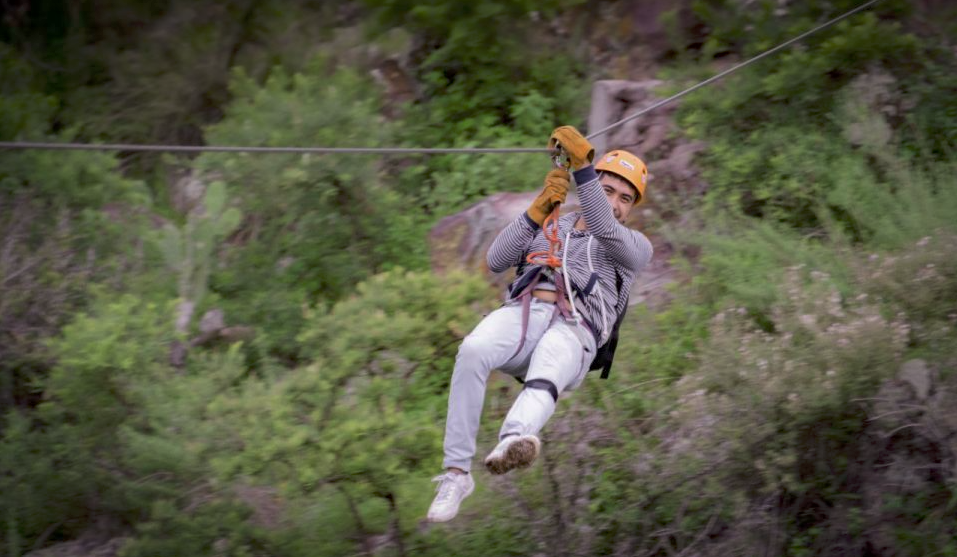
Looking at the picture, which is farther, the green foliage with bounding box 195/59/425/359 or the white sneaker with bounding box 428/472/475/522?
the green foliage with bounding box 195/59/425/359

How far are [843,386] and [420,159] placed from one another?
540 cm

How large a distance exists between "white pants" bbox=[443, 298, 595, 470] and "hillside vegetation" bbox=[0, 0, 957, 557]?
140cm

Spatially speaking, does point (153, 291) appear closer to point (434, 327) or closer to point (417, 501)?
point (434, 327)

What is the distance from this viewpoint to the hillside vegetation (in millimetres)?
5867

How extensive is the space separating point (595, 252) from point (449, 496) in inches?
51.4

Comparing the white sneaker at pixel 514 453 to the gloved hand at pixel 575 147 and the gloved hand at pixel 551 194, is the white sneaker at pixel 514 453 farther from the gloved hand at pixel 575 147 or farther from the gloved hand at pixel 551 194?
A: the gloved hand at pixel 575 147

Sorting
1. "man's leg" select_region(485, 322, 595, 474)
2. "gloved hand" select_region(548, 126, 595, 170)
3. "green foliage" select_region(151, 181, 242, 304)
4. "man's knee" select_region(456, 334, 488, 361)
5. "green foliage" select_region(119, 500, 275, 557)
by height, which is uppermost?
"green foliage" select_region(151, 181, 242, 304)

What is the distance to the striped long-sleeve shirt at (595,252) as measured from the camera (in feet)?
15.1

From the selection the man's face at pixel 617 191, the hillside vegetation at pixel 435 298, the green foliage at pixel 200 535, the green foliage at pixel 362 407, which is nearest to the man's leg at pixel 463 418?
the man's face at pixel 617 191

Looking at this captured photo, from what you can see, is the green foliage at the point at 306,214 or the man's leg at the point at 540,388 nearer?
the man's leg at the point at 540,388

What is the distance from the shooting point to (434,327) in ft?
24.9

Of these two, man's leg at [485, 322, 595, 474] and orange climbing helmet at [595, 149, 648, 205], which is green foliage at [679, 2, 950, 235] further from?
man's leg at [485, 322, 595, 474]

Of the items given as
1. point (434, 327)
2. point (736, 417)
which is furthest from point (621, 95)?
point (736, 417)

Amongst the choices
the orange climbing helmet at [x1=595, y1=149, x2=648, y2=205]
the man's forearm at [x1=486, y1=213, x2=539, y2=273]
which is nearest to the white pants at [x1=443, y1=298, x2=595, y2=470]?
the man's forearm at [x1=486, y1=213, x2=539, y2=273]
